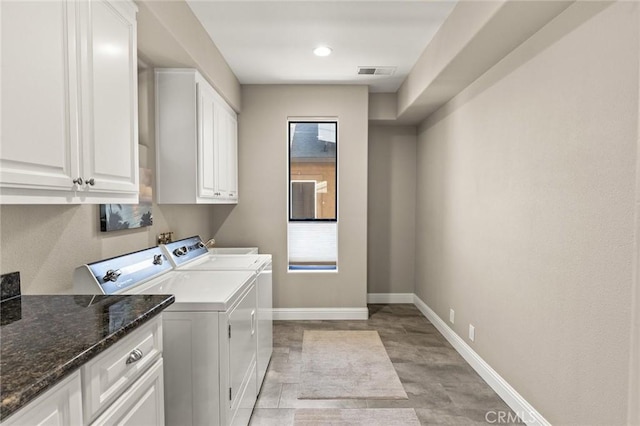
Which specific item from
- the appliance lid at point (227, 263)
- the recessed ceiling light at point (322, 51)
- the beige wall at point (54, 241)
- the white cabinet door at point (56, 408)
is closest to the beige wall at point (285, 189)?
the recessed ceiling light at point (322, 51)

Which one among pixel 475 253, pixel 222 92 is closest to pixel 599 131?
pixel 475 253

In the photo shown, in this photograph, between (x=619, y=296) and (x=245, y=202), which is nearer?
(x=619, y=296)

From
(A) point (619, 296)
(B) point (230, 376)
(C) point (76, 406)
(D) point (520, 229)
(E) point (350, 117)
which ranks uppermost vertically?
(E) point (350, 117)

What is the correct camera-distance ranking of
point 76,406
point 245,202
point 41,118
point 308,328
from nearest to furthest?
1. point 76,406
2. point 41,118
3. point 308,328
4. point 245,202

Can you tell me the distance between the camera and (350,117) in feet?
13.5

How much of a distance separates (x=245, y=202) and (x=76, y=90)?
2.89m

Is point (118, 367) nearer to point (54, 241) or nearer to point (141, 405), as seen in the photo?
point (141, 405)

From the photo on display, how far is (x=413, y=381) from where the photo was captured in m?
2.71

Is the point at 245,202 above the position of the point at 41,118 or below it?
below

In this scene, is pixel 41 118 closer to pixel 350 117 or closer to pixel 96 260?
pixel 96 260

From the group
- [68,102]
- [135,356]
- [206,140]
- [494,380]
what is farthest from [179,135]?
[494,380]

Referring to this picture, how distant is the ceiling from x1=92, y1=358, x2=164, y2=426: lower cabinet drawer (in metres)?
2.30

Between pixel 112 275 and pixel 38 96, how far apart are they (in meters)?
1.01

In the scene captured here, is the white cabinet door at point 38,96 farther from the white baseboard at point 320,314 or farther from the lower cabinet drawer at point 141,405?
the white baseboard at point 320,314
